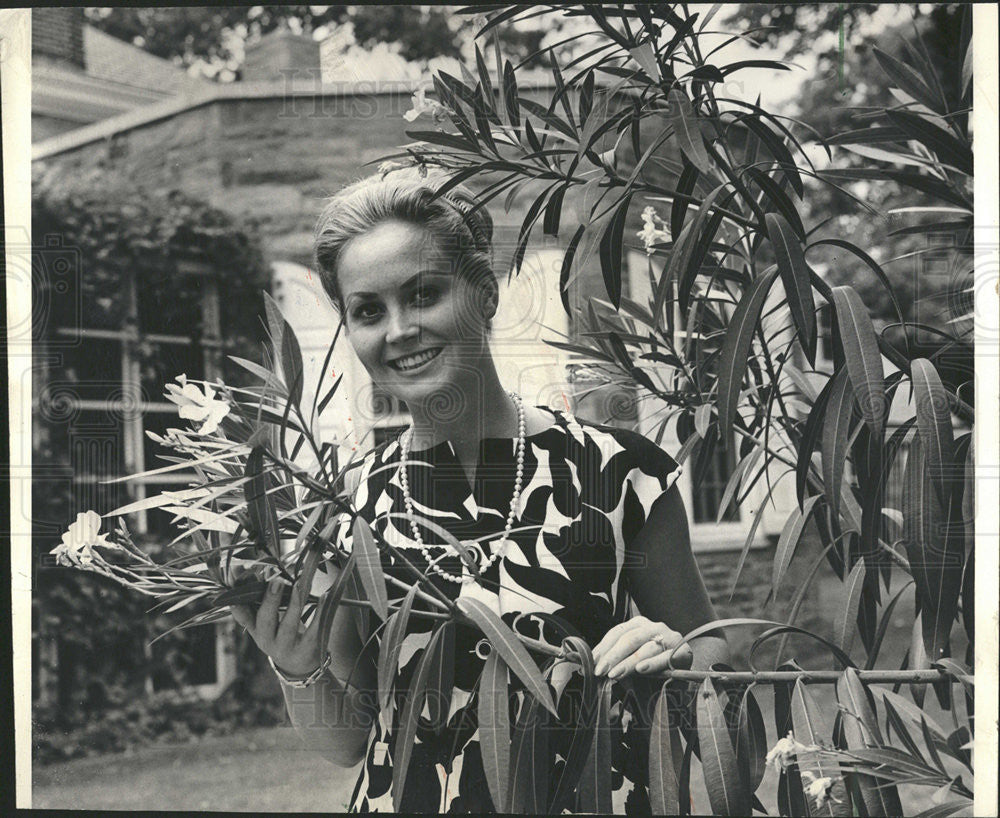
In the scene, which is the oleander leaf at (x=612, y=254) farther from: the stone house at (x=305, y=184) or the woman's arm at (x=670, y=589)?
the woman's arm at (x=670, y=589)

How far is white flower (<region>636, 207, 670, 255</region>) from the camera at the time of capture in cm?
184

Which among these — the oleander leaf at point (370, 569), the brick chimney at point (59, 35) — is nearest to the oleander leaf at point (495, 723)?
the oleander leaf at point (370, 569)

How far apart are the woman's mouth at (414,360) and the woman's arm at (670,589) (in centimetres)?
51

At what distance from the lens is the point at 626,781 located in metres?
1.83

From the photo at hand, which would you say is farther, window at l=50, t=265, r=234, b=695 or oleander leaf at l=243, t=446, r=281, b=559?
window at l=50, t=265, r=234, b=695

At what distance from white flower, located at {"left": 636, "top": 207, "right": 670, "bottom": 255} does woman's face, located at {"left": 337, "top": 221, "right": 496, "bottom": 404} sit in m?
0.31

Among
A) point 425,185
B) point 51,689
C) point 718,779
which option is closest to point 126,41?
point 425,185

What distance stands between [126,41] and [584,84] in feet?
2.91

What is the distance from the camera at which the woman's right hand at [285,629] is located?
5.66 ft

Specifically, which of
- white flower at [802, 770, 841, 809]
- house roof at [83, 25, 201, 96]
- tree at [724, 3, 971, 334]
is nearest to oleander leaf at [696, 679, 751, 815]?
white flower at [802, 770, 841, 809]

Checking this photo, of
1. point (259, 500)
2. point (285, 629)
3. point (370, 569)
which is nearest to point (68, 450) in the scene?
point (259, 500)

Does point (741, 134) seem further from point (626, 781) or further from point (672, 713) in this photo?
point (626, 781)

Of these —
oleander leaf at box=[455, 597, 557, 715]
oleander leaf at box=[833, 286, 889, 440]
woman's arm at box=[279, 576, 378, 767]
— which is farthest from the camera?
woman's arm at box=[279, 576, 378, 767]

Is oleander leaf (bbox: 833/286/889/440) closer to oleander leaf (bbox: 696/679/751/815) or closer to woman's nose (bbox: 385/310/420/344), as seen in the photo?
oleander leaf (bbox: 696/679/751/815)
